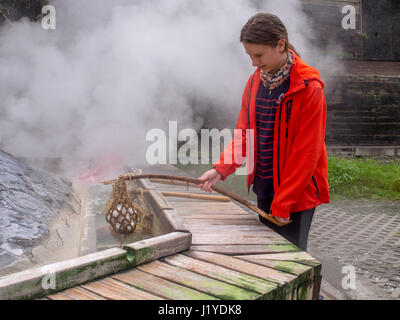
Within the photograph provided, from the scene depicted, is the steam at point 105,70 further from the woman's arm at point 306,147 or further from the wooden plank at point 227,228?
the woman's arm at point 306,147

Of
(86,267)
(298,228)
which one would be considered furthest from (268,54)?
(86,267)

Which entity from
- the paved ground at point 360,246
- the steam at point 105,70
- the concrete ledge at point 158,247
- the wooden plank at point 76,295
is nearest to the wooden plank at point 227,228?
the concrete ledge at point 158,247

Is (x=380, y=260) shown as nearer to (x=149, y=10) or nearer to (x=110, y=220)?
(x=110, y=220)

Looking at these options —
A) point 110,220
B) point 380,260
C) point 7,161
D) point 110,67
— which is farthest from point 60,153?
point 380,260

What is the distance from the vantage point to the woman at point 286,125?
210cm

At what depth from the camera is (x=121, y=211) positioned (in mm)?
2975

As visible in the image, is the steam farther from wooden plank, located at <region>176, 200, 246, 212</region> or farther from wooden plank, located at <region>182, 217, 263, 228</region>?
wooden plank, located at <region>182, 217, 263, 228</region>

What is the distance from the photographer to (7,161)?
3963mm

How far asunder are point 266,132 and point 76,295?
1.33 metres

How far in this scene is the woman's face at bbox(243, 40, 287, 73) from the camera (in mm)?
2125

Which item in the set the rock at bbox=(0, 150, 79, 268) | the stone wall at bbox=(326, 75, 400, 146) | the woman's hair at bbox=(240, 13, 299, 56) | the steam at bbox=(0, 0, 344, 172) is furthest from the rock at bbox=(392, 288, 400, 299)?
the stone wall at bbox=(326, 75, 400, 146)

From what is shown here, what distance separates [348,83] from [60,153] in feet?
35.3

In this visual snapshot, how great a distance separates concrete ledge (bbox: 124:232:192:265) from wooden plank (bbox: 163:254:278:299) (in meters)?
0.04

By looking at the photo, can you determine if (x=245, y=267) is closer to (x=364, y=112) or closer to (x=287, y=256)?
(x=287, y=256)
